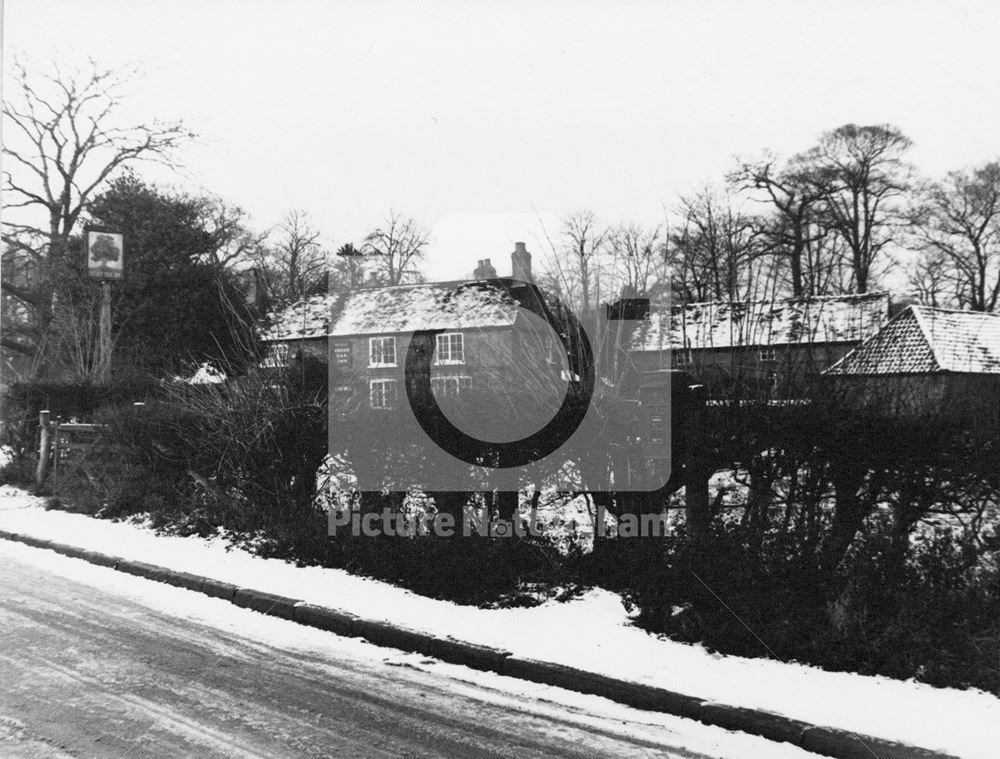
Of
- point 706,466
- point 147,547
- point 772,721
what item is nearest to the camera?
point 772,721

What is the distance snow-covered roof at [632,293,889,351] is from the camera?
658 cm

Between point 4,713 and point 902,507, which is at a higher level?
point 902,507

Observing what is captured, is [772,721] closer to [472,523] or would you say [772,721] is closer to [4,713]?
[472,523]

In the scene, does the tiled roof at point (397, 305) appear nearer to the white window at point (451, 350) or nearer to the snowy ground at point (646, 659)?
the white window at point (451, 350)

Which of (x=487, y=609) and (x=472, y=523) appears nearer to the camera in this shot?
(x=487, y=609)

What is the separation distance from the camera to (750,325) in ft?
22.5

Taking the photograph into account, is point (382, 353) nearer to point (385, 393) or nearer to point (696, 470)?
point (385, 393)

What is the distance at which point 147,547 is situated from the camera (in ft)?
31.5

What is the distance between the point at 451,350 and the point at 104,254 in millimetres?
16475

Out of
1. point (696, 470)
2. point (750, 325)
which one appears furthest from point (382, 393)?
point (750, 325)

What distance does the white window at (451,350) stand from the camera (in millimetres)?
7883

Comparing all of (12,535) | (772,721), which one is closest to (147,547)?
(12,535)

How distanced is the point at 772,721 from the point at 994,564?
77.7 inches

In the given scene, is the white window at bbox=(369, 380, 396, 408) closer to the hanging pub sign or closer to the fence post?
the fence post
